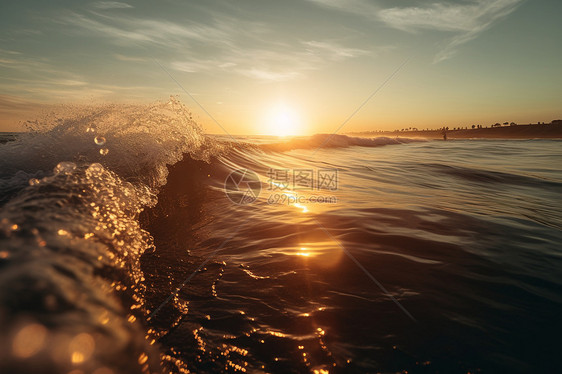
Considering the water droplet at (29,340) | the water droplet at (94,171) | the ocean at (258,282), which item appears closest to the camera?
the water droplet at (29,340)

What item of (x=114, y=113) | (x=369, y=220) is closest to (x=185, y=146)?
(x=114, y=113)

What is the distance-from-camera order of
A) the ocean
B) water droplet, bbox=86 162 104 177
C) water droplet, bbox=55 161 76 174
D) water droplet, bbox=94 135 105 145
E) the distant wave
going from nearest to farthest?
the ocean < water droplet, bbox=55 161 76 174 < water droplet, bbox=86 162 104 177 < water droplet, bbox=94 135 105 145 < the distant wave

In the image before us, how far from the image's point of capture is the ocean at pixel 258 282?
1129 millimetres

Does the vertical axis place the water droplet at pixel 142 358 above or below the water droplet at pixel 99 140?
below

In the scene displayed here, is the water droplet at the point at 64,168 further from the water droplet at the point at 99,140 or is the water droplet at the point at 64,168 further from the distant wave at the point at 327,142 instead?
the distant wave at the point at 327,142

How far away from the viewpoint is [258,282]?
2055 mm

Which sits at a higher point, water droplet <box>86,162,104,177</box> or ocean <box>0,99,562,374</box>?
water droplet <box>86,162,104,177</box>

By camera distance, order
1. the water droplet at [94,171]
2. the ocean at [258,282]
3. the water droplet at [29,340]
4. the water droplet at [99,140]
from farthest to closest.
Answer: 1. the water droplet at [99,140]
2. the water droplet at [94,171]
3. the ocean at [258,282]
4. the water droplet at [29,340]

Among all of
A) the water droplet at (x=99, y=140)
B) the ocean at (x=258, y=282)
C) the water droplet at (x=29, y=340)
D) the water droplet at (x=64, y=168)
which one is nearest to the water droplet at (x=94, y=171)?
the ocean at (x=258, y=282)

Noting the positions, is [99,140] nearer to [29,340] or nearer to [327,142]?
[29,340]

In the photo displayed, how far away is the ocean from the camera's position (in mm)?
1129

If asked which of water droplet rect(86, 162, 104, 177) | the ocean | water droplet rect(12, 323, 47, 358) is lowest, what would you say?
the ocean

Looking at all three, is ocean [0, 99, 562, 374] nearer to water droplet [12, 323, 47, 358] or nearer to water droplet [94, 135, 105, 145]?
water droplet [12, 323, 47, 358]

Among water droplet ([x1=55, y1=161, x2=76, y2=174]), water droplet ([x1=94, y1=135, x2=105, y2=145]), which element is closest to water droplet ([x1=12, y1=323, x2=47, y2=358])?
water droplet ([x1=55, y1=161, x2=76, y2=174])
